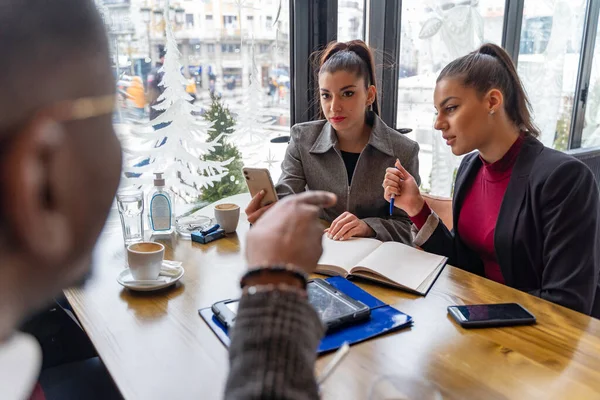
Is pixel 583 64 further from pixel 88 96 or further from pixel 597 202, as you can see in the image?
pixel 88 96

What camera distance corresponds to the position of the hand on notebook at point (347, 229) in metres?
1.41

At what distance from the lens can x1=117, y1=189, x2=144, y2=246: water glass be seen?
1461 millimetres

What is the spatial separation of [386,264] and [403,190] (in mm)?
433

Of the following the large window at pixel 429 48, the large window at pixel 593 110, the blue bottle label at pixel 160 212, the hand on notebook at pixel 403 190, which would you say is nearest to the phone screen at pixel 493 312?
the hand on notebook at pixel 403 190

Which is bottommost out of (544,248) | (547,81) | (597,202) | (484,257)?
(484,257)

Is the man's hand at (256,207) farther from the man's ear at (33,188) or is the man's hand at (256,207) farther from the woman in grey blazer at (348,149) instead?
the man's ear at (33,188)

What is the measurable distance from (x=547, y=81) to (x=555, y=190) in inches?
87.0

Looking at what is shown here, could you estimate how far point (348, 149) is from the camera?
1.84 metres

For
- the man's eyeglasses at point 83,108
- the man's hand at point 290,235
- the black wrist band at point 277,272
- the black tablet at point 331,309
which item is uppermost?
the man's eyeglasses at point 83,108

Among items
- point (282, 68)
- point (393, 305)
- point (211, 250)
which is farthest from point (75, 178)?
point (282, 68)

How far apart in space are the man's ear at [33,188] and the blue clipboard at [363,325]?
21.6 inches

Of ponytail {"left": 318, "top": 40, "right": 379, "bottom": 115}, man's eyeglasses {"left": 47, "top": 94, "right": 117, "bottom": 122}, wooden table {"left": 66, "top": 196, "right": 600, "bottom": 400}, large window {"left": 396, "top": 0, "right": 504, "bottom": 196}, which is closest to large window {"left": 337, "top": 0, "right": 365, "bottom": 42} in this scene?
large window {"left": 396, "top": 0, "right": 504, "bottom": 196}

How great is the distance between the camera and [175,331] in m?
0.93

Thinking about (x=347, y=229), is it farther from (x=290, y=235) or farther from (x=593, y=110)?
(x=593, y=110)
